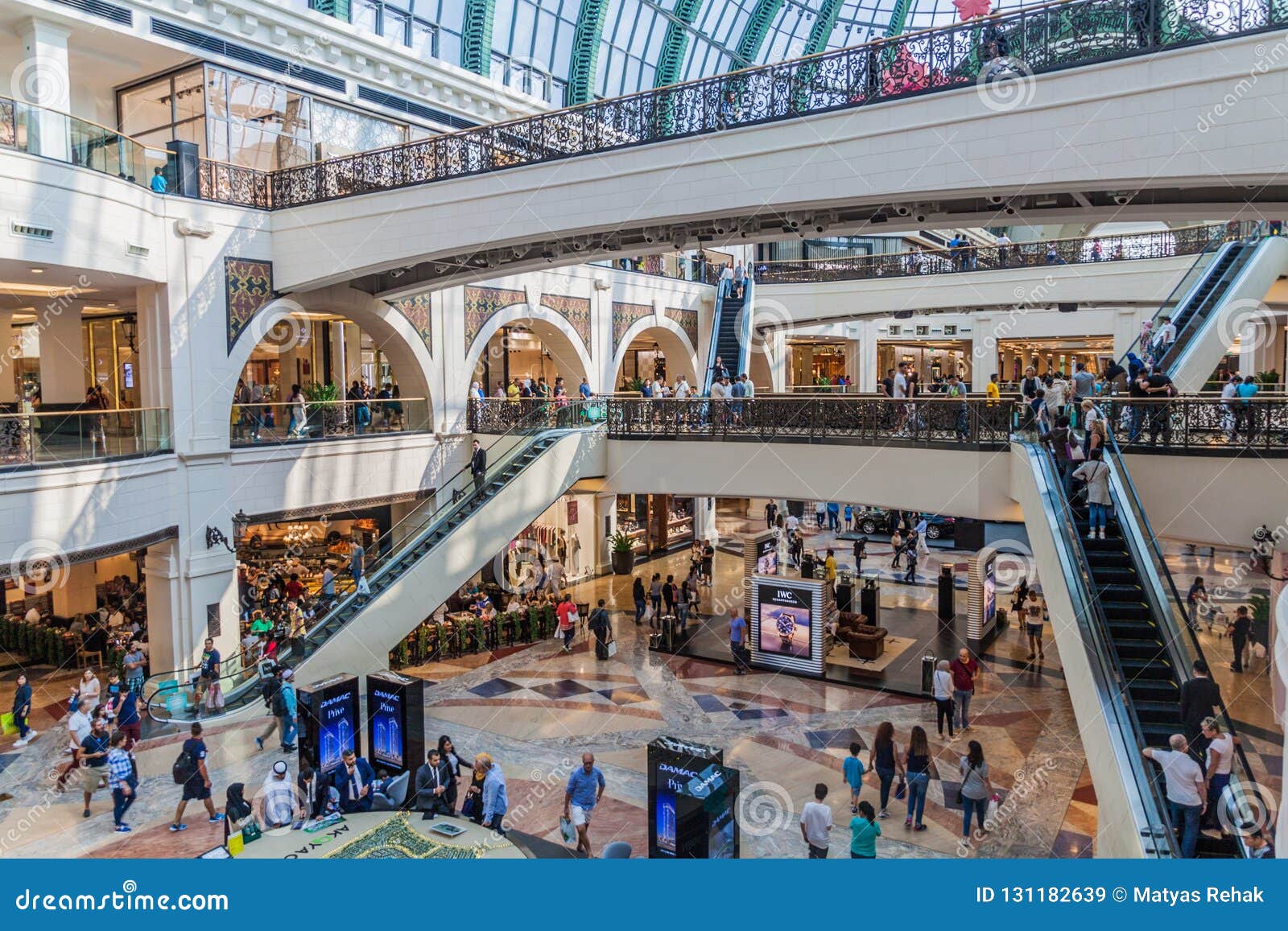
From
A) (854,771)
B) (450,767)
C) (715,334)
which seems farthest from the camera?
(715,334)

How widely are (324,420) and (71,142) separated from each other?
614 cm

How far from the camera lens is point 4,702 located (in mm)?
15336

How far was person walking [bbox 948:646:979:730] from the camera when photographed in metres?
13.7

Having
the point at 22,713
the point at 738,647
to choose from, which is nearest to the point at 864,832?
the point at 738,647

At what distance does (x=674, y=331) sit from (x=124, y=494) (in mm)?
16854

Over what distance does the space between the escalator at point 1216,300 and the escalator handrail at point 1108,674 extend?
270 inches

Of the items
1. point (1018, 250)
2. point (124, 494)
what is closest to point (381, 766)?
point (124, 494)

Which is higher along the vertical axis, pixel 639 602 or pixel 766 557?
pixel 766 557

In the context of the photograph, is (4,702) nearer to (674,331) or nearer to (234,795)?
(234,795)

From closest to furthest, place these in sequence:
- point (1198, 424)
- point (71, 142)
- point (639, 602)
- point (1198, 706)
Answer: point (1198, 706), point (1198, 424), point (71, 142), point (639, 602)

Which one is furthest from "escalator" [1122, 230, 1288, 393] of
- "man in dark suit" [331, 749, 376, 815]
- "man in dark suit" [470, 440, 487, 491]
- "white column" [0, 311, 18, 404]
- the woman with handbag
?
"white column" [0, 311, 18, 404]

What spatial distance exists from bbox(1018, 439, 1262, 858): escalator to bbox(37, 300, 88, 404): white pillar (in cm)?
1861

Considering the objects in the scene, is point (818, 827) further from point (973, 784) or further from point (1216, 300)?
point (1216, 300)

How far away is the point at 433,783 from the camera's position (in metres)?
9.91
